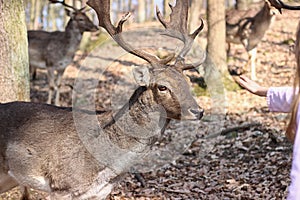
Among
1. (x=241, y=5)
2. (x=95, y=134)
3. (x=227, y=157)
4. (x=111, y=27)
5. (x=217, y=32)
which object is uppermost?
(x=241, y=5)


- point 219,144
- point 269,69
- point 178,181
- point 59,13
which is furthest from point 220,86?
point 59,13

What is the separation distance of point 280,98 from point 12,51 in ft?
11.6

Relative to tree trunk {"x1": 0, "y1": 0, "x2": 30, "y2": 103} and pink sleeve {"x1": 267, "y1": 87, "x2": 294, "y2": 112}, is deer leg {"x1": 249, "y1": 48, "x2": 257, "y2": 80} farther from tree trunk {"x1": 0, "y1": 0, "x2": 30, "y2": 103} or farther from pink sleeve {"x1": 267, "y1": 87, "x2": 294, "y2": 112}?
pink sleeve {"x1": 267, "y1": 87, "x2": 294, "y2": 112}

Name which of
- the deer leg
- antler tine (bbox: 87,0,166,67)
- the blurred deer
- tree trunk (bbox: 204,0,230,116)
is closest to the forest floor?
the deer leg

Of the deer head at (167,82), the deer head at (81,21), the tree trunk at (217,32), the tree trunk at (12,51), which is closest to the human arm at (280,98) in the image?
the deer head at (167,82)

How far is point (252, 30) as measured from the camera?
14047mm

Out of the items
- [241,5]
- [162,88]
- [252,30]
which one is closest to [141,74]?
[162,88]

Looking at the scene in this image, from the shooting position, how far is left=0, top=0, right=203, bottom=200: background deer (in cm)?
466

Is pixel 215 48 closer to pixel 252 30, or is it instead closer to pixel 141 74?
pixel 252 30

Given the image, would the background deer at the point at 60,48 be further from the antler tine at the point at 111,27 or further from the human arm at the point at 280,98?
the human arm at the point at 280,98

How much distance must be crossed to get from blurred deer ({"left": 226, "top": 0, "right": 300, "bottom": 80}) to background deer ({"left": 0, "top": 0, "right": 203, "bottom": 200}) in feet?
27.4

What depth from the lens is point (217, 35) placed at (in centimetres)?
1200

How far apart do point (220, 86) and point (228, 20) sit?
3765mm

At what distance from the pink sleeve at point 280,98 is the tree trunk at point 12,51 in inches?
134
